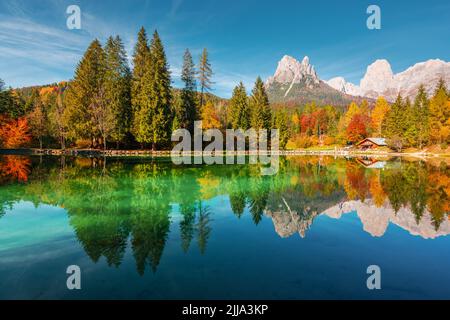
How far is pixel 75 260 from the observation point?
694 centimetres

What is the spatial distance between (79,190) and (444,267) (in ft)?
51.0

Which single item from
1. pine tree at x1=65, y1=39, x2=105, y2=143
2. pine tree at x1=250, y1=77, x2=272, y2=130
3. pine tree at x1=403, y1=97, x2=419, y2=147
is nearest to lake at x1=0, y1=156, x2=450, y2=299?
pine tree at x1=65, y1=39, x2=105, y2=143

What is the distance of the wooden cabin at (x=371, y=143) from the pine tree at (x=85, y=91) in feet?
197

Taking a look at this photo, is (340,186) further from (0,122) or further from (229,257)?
(0,122)

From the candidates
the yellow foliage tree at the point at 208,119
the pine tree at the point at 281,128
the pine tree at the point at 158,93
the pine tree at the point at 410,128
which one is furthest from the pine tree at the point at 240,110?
the pine tree at the point at 410,128

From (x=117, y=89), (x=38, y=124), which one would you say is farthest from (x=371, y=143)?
(x=38, y=124)

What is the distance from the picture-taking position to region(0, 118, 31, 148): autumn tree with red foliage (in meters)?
47.2

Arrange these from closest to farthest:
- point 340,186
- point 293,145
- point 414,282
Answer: point 414,282 → point 340,186 → point 293,145

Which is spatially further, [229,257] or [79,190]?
[79,190]

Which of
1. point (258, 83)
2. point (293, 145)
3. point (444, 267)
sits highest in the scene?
point (258, 83)

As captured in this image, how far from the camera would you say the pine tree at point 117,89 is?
143 feet

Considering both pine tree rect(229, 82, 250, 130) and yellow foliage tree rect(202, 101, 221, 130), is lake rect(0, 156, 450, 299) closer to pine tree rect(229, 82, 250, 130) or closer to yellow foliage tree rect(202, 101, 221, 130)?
yellow foliage tree rect(202, 101, 221, 130)
